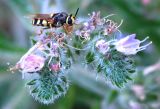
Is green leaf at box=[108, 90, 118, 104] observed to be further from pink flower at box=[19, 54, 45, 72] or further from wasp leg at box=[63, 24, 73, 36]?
pink flower at box=[19, 54, 45, 72]

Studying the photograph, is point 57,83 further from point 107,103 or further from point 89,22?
point 107,103

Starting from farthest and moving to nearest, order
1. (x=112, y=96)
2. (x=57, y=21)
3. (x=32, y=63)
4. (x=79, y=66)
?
(x=79, y=66) < (x=112, y=96) < (x=57, y=21) < (x=32, y=63)

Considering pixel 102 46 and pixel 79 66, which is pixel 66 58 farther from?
pixel 79 66

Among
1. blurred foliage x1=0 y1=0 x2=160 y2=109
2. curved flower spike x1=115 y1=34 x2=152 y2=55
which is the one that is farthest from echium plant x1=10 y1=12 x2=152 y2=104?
blurred foliage x1=0 y1=0 x2=160 y2=109

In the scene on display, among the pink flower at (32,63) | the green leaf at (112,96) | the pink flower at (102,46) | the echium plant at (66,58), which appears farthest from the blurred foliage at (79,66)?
the pink flower at (32,63)

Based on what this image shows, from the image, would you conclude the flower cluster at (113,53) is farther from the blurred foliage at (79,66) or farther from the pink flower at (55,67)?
the blurred foliage at (79,66)

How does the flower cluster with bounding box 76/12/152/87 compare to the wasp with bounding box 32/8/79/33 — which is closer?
the flower cluster with bounding box 76/12/152/87

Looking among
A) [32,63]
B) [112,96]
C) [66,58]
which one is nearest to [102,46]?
[66,58]
